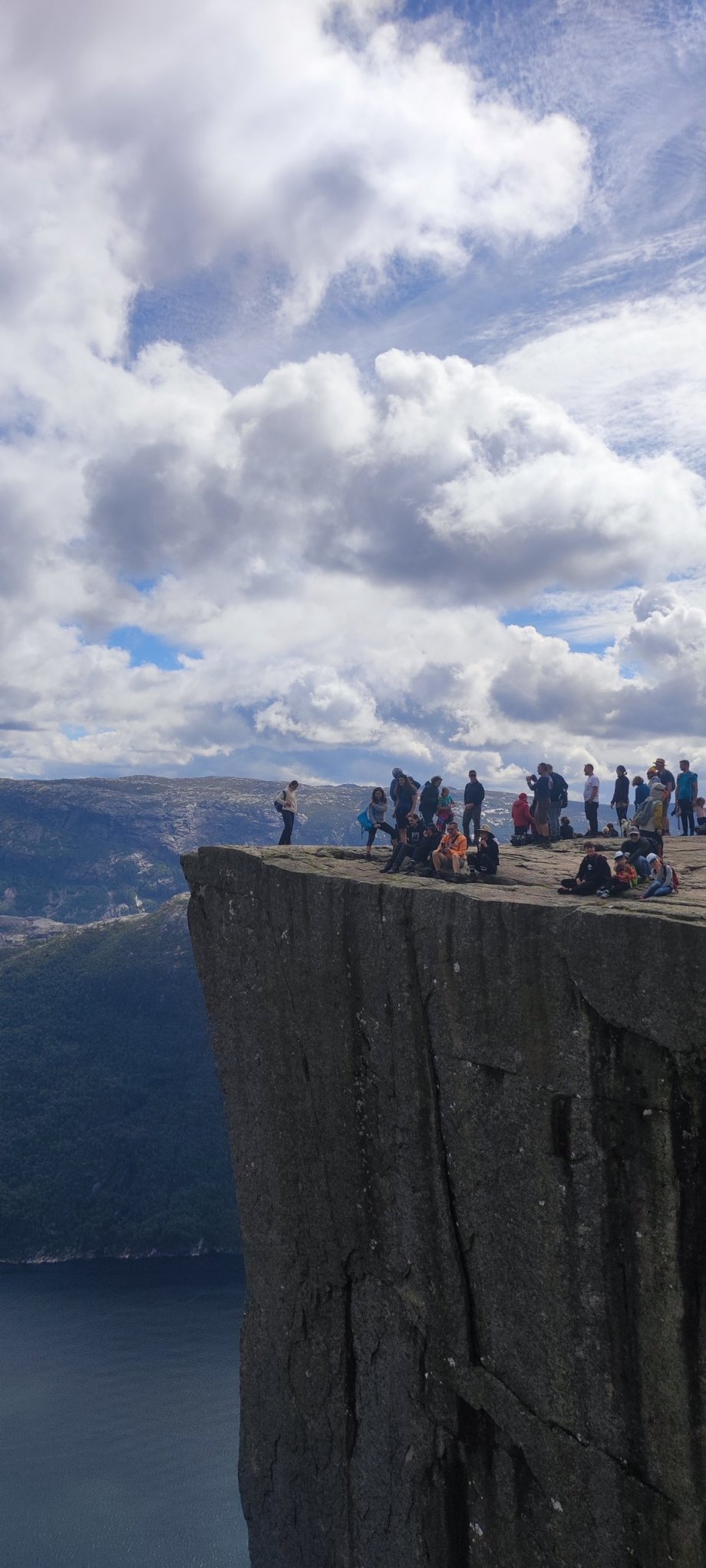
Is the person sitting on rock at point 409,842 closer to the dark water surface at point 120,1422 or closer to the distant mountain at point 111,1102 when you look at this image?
the dark water surface at point 120,1422

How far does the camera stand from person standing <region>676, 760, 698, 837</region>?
22.7 m

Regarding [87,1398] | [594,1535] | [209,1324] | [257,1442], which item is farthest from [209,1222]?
[594,1535]

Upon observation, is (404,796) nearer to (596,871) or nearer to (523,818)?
(523,818)

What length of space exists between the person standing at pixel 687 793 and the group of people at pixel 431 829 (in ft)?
16.1

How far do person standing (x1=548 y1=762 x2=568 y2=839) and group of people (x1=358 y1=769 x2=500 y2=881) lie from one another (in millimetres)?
1769

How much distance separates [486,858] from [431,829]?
2.12m

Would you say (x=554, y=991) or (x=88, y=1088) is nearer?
(x=554, y=991)

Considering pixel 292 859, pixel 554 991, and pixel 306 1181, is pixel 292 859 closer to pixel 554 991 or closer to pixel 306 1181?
pixel 306 1181

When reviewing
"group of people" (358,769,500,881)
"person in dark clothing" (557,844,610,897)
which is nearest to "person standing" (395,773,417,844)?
"group of people" (358,769,500,881)

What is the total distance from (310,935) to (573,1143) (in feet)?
17.2

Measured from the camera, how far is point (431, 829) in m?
18.0

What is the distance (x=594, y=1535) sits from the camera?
34.2ft

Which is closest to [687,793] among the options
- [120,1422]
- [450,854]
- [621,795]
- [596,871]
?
[621,795]

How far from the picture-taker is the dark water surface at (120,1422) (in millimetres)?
48219
